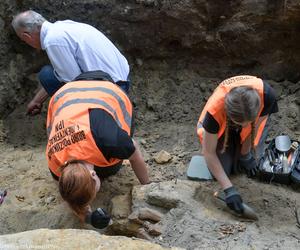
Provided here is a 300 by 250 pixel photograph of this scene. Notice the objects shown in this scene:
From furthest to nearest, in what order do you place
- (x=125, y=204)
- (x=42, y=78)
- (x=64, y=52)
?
(x=42, y=78) → (x=64, y=52) → (x=125, y=204)

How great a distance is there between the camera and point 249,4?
374 centimetres

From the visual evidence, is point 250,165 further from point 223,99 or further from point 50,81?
point 50,81

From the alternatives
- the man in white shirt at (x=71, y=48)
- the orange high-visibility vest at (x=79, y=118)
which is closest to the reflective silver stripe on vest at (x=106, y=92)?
the orange high-visibility vest at (x=79, y=118)

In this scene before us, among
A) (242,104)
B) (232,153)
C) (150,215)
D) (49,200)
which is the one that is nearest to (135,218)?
(150,215)

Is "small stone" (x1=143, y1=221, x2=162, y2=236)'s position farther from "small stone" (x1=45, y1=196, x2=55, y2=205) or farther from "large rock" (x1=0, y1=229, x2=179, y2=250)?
"small stone" (x1=45, y1=196, x2=55, y2=205)

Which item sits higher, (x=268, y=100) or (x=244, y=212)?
(x=268, y=100)

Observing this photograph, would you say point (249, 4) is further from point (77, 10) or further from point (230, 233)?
point (230, 233)

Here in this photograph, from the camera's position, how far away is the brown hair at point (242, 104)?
8.68 ft

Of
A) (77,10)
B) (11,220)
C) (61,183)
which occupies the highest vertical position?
(77,10)

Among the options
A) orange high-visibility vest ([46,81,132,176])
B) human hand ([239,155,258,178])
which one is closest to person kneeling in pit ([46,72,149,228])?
orange high-visibility vest ([46,81,132,176])

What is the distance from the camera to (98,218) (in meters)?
2.77

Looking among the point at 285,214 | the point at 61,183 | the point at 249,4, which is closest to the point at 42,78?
the point at 61,183

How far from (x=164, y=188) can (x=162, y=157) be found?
Answer: 0.54 metres

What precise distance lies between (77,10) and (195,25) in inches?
34.4
